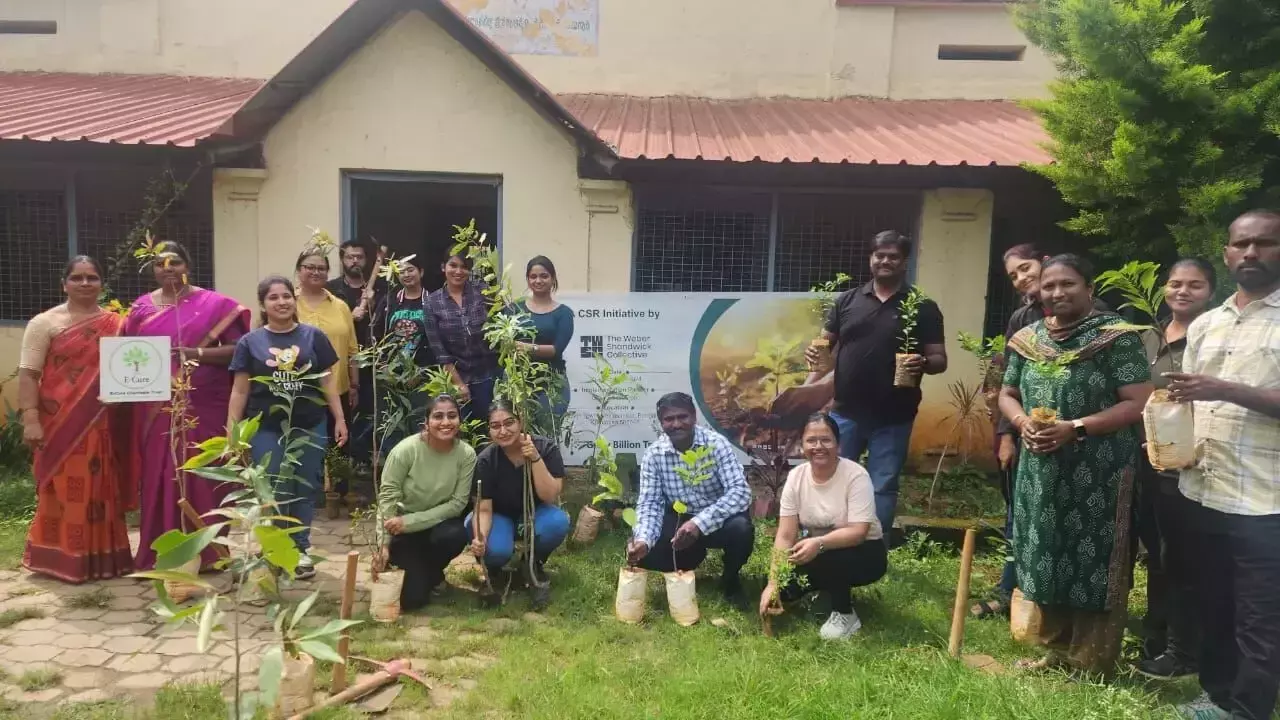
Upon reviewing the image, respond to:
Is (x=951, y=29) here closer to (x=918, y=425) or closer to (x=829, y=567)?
(x=918, y=425)

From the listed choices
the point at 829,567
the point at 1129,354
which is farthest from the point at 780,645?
the point at 1129,354

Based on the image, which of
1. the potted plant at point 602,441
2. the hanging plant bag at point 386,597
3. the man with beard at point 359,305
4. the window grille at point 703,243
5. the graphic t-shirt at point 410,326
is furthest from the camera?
the window grille at point 703,243

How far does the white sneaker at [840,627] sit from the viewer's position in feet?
11.5

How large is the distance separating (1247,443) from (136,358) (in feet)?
15.6

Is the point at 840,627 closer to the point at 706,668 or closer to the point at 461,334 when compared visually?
the point at 706,668

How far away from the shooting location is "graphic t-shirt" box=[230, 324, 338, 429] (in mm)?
3893

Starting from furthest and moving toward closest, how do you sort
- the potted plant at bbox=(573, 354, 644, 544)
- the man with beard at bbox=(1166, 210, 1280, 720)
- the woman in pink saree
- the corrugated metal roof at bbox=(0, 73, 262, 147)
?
the corrugated metal roof at bbox=(0, 73, 262, 147), the potted plant at bbox=(573, 354, 644, 544), the woman in pink saree, the man with beard at bbox=(1166, 210, 1280, 720)

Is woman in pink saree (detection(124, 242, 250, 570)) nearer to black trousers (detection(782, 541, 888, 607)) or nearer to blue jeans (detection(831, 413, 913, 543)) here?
black trousers (detection(782, 541, 888, 607))

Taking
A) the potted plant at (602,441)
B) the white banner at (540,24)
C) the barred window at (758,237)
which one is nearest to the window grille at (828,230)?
the barred window at (758,237)

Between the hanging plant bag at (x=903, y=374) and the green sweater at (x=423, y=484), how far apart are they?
226cm

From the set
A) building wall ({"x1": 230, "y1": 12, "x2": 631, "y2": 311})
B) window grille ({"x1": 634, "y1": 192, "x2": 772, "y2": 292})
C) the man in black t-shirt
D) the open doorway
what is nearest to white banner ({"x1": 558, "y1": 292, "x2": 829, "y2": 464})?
window grille ({"x1": 634, "y1": 192, "x2": 772, "y2": 292})

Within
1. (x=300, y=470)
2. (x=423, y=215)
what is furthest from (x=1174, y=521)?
(x=423, y=215)

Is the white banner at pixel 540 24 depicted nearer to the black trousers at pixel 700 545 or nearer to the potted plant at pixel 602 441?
the potted plant at pixel 602 441

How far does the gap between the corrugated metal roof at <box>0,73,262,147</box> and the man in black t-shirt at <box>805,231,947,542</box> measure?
4.67 meters
